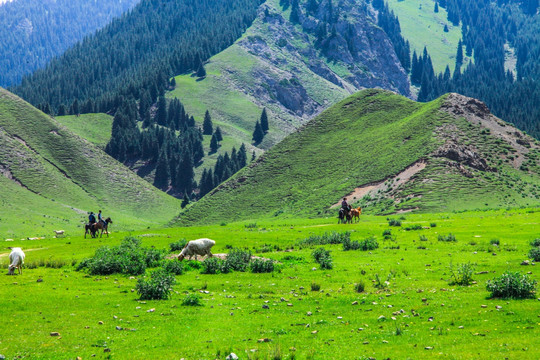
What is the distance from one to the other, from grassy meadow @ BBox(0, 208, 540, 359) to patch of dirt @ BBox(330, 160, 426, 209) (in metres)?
73.1

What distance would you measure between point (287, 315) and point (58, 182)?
144 metres

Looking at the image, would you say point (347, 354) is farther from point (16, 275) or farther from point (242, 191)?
point (242, 191)

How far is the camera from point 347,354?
595 inches

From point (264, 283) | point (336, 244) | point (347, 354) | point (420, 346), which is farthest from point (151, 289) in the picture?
point (336, 244)

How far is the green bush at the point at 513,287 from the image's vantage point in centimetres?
2014

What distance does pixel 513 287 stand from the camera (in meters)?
20.2

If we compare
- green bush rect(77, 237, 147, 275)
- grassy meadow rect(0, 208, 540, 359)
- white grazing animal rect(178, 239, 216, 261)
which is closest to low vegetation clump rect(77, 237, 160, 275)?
green bush rect(77, 237, 147, 275)

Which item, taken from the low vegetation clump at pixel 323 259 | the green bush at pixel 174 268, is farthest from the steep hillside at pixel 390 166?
the green bush at pixel 174 268

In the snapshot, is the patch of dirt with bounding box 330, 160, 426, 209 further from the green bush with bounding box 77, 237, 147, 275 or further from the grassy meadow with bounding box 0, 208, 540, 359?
the green bush with bounding box 77, 237, 147, 275

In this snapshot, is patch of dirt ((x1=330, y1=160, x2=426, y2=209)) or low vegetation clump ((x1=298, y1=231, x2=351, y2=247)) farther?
patch of dirt ((x1=330, y1=160, x2=426, y2=209))

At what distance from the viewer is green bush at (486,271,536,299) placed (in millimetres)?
20141

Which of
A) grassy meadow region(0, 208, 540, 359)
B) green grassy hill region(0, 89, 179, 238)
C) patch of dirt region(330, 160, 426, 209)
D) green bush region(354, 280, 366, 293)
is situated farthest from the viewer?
green grassy hill region(0, 89, 179, 238)

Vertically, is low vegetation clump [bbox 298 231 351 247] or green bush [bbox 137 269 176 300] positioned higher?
low vegetation clump [bbox 298 231 351 247]

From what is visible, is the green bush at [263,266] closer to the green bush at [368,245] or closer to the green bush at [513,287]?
the green bush at [368,245]
